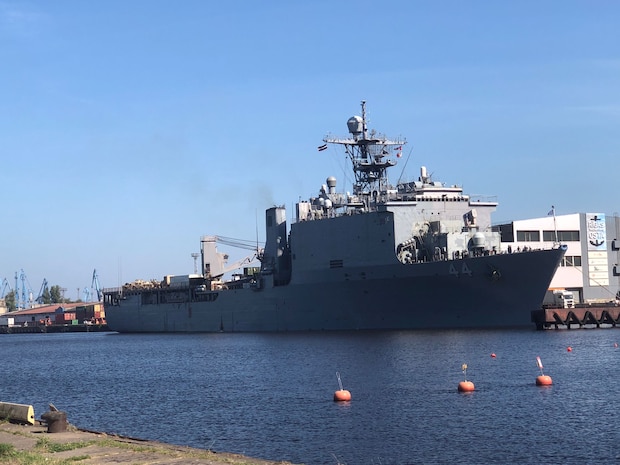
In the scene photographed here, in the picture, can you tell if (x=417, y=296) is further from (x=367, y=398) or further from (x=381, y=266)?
(x=367, y=398)

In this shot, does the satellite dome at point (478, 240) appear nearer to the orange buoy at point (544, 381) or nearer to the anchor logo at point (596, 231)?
the orange buoy at point (544, 381)

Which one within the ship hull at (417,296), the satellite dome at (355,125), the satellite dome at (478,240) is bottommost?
the ship hull at (417,296)

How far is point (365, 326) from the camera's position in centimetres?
5478

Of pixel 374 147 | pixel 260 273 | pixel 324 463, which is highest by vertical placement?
pixel 374 147

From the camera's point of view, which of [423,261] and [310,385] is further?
[423,261]

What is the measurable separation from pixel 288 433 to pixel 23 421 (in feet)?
21.0

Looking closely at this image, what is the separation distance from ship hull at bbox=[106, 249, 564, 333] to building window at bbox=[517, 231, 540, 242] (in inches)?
735

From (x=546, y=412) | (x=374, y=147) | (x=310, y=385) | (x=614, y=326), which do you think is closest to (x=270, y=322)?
(x=374, y=147)

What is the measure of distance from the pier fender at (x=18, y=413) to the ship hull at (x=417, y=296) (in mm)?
32417

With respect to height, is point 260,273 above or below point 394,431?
above

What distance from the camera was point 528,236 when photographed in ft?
230

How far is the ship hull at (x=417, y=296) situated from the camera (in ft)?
162

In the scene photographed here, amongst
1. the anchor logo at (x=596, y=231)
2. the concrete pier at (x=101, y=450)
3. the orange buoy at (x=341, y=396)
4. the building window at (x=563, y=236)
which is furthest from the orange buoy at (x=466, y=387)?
the anchor logo at (x=596, y=231)

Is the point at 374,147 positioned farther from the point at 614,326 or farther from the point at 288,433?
the point at 288,433
